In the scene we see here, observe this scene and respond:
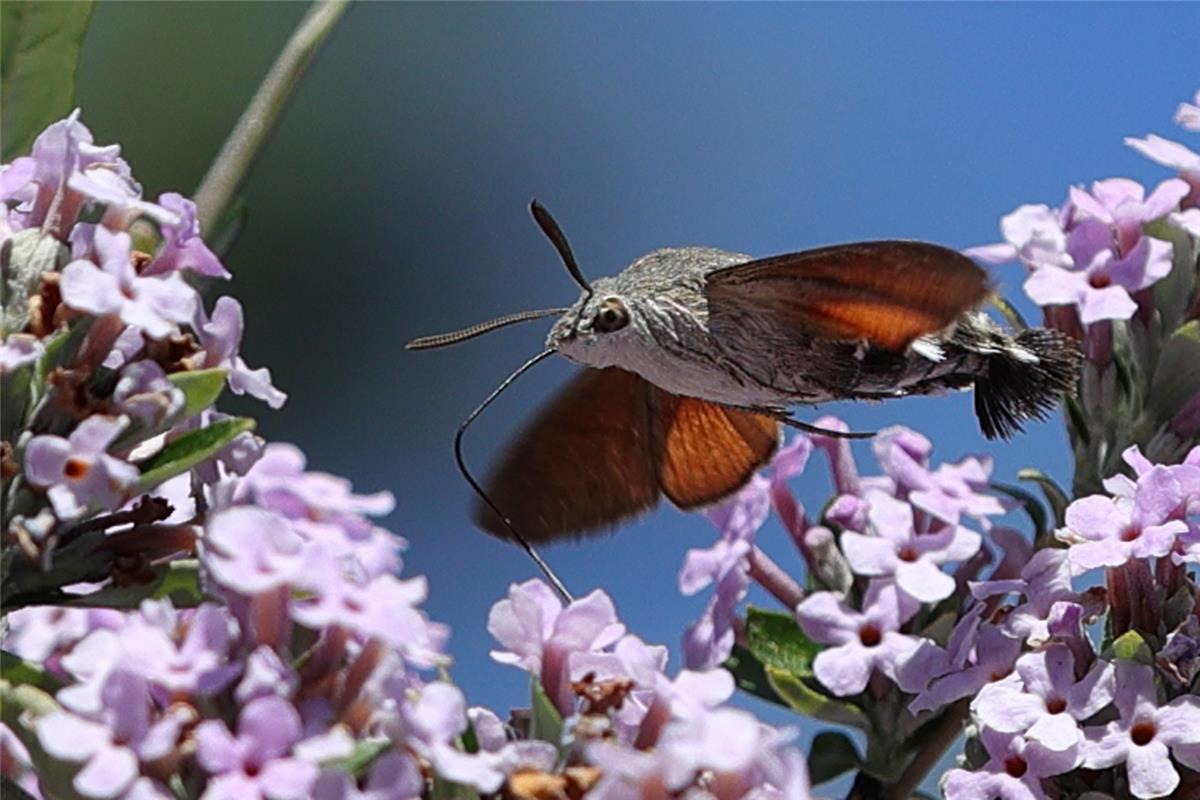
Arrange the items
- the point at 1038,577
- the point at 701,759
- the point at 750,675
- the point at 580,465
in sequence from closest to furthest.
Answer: the point at 701,759 < the point at 1038,577 < the point at 750,675 < the point at 580,465

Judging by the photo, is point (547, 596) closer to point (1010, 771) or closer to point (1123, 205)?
point (1010, 771)

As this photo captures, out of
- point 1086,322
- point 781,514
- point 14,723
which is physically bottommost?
point 781,514

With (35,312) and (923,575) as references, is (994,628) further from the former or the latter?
(35,312)

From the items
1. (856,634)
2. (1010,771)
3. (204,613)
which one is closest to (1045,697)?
(1010,771)

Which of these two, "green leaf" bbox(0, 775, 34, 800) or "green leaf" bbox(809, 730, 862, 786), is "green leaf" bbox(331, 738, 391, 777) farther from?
"green leaf" bbox(809, 730, 862, 786)

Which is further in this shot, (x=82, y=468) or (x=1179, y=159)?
(x=1179, y=159)

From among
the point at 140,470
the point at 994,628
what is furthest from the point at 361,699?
the point at 994,628
